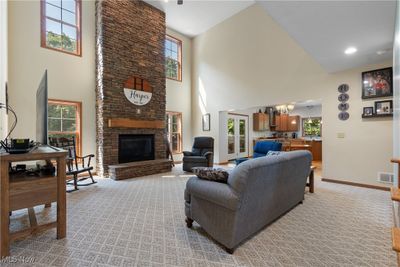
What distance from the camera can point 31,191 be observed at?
1.97 m

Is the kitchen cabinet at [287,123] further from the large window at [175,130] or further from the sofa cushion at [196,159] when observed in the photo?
the sofa cushion at [196,159]

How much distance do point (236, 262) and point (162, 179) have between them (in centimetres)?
339

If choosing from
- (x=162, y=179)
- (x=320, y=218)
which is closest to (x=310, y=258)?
(x=320, y=218)

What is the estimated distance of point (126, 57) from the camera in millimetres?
5586

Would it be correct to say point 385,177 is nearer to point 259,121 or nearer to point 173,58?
point 259,121

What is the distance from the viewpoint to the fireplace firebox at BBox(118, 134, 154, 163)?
18.0 ft

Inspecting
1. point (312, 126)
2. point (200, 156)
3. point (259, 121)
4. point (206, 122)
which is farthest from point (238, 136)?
point (312, 126)

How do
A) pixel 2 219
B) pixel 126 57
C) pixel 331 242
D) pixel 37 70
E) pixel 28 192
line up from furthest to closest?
pixel 126 57
pixel 37 70
pixel 331 242
pixel 28 192
pixel 2 219

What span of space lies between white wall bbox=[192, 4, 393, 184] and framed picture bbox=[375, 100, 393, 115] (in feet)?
0.71

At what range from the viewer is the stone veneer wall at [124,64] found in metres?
5.17

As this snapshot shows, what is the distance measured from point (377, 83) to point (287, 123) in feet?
18.4

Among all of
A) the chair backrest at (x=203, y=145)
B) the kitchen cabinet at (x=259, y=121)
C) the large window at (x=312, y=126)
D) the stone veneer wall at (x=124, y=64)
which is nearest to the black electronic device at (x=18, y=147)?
the stone veneer wall at (x=124, y=64)

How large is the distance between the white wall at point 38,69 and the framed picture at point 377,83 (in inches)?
253

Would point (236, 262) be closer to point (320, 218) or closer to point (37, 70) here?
point (320, 218)
